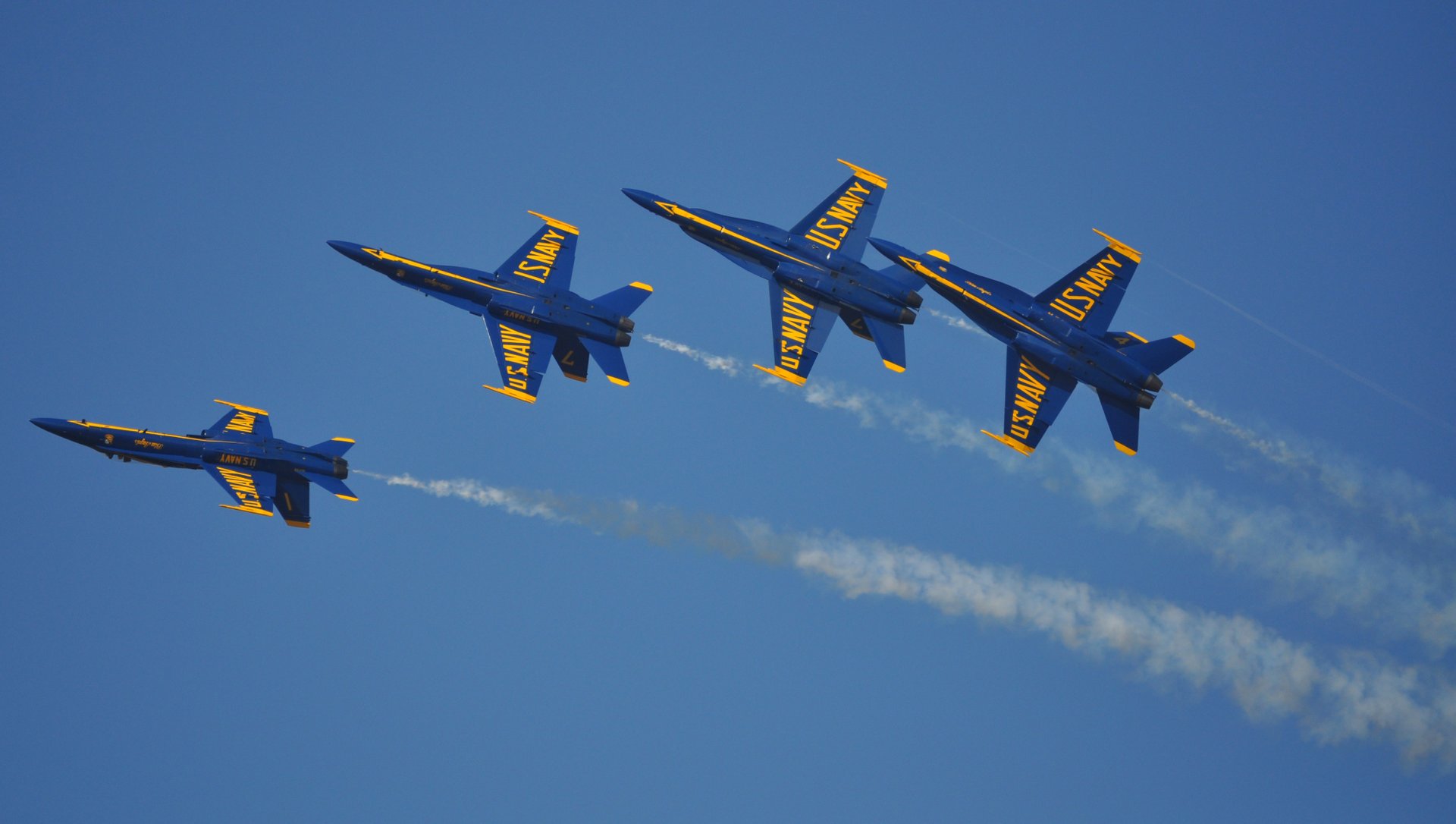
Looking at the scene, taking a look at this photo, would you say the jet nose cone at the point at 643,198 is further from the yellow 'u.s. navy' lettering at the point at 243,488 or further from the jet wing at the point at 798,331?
the yellow 'u.s. navy' lettering at the point at 243,488

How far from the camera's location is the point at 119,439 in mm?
66375

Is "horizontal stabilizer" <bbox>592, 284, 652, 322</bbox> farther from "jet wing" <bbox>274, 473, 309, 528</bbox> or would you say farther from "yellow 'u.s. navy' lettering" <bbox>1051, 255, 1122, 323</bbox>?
"yellow 'u.s. navy' lettering" <bbox>1051, 255, 1122, 323</bbox>

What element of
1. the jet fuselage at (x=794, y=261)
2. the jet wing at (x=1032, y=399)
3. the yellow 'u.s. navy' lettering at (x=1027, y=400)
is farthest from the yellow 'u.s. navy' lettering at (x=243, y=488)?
the yellow 'u.s. navy' lettering at (x=1027, y=400)

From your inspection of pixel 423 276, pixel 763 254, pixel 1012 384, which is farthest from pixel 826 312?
pixel 423 276

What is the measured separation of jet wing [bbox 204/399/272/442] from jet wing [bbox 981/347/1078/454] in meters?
37.7

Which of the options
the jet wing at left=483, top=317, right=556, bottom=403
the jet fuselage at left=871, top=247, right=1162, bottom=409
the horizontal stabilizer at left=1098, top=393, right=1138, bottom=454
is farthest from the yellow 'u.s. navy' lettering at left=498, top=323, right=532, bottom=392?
the horizontal stabilizer at left=1098, top=393, right=1138, bottom=454

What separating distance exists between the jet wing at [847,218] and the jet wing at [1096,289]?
9408 millimetres

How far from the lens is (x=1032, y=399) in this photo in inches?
2488

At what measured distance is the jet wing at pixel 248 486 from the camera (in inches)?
2544

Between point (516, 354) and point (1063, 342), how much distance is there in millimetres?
26855

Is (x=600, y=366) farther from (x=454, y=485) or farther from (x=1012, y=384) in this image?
(x=1012, y=384)

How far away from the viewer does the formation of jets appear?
A: 207 ft

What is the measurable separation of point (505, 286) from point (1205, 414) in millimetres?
37417

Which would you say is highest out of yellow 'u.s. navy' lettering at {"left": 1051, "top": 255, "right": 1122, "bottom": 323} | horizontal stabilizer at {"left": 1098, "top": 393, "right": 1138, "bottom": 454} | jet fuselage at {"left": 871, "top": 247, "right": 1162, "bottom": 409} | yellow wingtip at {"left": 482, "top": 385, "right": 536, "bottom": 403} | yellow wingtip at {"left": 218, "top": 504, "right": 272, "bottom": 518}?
yellow 'u.s. navy' lettering at {"left": 1051, "top": 255, "right": 1122, "bottom": 323}
